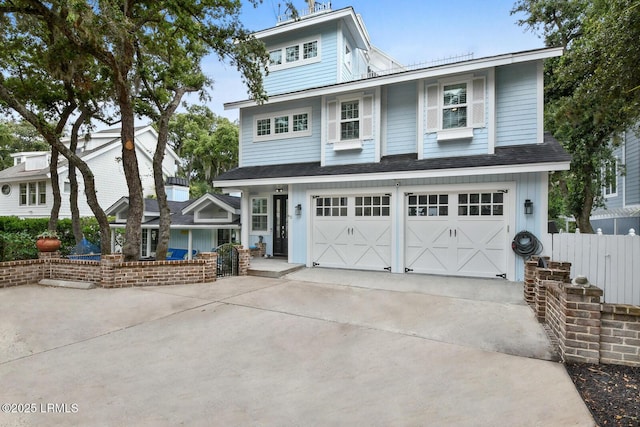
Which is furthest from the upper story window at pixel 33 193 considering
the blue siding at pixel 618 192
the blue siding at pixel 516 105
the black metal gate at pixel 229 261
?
the blue siding at pixel 618 192

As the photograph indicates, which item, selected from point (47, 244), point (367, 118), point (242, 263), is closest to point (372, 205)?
point (367, 118)

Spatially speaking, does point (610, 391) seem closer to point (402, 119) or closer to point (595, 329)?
point (595, 329)

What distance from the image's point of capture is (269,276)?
8633mm

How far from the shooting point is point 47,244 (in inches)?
A: 314

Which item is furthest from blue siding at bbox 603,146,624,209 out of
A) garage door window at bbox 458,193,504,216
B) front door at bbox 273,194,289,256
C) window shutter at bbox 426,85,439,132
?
front door at bbox 273,194,289,256

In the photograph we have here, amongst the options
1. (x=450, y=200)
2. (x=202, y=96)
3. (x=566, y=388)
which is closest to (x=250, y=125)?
(x=202, y=96)

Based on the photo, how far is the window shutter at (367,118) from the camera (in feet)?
31.5

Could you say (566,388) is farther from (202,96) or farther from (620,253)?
(202,96)

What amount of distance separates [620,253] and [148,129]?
2609cm

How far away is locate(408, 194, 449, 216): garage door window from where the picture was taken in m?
8.52

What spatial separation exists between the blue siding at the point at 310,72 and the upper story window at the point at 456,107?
3.70 metres

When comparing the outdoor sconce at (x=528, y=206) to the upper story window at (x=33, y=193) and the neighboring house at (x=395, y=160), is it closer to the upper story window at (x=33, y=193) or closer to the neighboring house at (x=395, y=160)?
the neighboring house at (x=395, y=160)

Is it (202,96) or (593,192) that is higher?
(202,96)

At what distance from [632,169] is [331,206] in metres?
11.7
